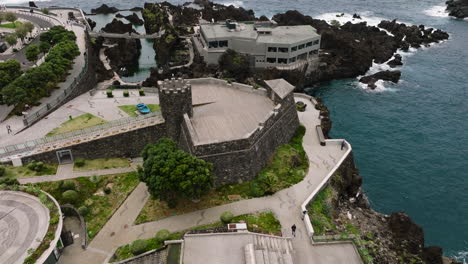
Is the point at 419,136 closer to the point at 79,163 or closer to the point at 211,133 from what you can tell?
the point at 211,133

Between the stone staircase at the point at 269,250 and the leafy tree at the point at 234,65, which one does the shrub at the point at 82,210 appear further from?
the leafy tree at the point at 234,65

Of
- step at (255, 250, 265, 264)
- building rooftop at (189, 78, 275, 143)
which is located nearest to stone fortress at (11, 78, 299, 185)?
building rooftop at (189, 78, 275, 143)

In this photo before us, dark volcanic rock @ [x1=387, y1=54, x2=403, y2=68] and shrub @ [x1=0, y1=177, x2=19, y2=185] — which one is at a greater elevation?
shrub @ [x1=0, y1=177, x2=19, y2=185]

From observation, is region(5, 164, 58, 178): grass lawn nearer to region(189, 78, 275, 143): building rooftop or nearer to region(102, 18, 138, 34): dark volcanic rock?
region(189, 78, 275, 143): building rooftop

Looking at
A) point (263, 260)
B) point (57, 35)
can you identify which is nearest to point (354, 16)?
point (57, 35)

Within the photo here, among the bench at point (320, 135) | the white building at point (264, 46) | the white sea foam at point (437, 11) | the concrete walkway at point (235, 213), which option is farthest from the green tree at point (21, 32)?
the white sea foam at point (437, 11)

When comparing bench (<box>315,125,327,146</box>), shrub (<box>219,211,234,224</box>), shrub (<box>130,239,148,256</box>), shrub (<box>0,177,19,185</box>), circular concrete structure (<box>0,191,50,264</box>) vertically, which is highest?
shrub (<box>0,177,19,185</box>)
